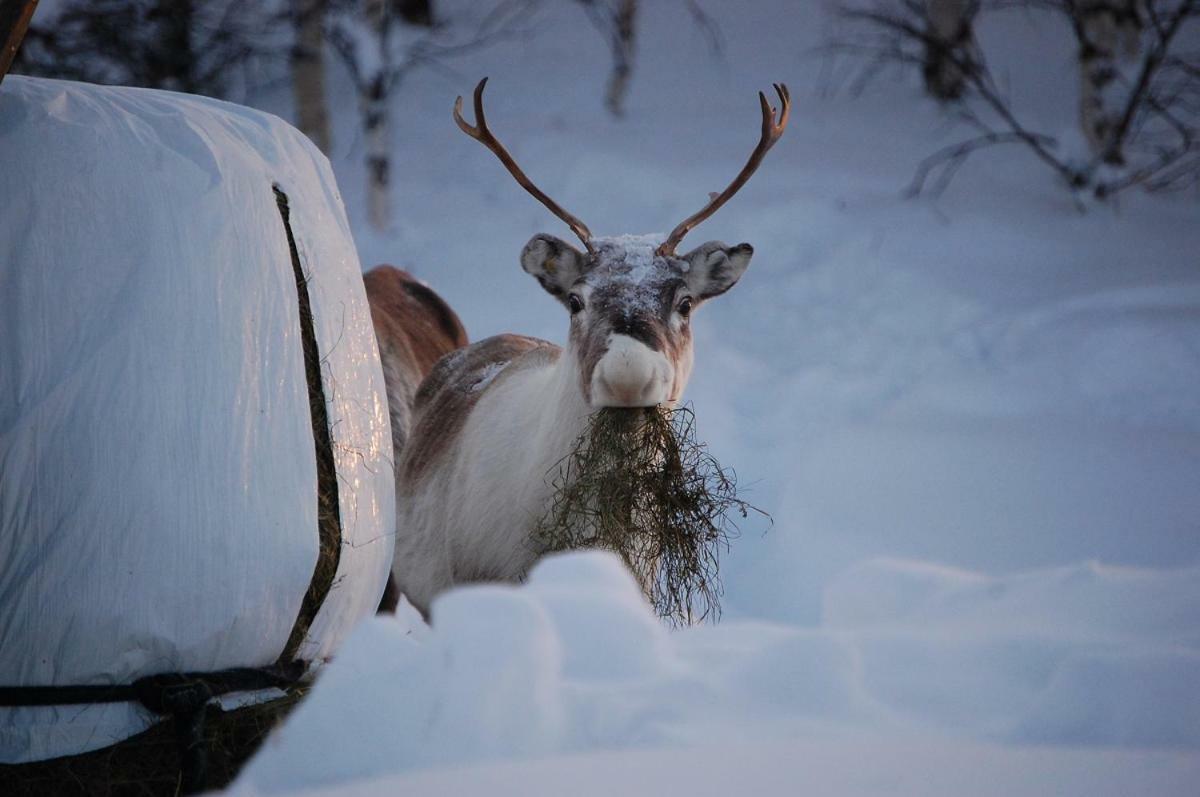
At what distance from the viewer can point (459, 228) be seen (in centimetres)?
1017

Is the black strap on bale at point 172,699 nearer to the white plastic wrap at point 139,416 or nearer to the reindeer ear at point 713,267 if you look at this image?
the white plastic wrap at point 139,416

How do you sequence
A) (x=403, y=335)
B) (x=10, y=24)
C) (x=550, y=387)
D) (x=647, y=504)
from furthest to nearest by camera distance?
(x=403, y=335) < (x=550, y=387) < (x=647, y=504) < (x=10, y=24)

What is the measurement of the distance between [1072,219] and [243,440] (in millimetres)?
8097

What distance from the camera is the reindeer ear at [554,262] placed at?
4148 mm

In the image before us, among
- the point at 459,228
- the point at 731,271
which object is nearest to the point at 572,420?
the point at 731,271

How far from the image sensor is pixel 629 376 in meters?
3.55

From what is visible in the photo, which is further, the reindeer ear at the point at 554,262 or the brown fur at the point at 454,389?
the brown fur at the point at 454,389

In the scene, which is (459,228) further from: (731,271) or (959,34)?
(731,271)

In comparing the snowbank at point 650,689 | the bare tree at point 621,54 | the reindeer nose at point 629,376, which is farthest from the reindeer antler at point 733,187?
the bare tree at point 621,54

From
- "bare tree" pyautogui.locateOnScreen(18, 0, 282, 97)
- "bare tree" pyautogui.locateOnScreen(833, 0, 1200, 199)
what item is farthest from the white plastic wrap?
A: "bare tree" pyautogui.locateOnScreen(18, 0, 282, 97)

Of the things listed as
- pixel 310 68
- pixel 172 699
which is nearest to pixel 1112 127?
pixel 310 68

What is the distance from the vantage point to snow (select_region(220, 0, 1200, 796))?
6.73ft

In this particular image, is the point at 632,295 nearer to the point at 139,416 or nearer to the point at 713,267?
the point at 713,267

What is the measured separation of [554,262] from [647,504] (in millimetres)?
926
